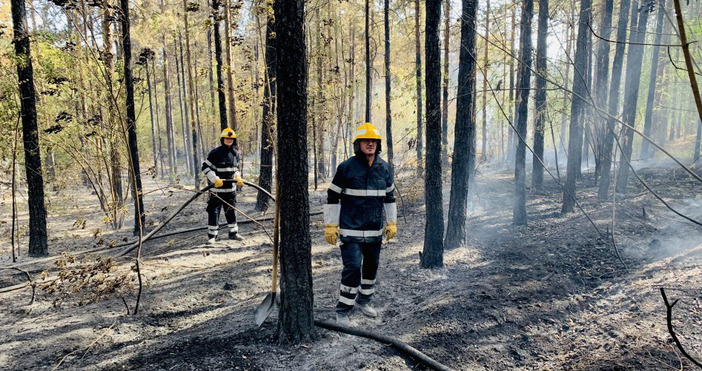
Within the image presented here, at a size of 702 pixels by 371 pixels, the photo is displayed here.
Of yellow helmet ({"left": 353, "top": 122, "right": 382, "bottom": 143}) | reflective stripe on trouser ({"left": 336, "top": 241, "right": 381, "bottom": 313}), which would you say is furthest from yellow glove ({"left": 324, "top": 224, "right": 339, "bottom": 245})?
yellow helmet ({"left": 353, "top": 122, "right": 382, "bottom": 143})

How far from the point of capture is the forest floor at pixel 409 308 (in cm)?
422

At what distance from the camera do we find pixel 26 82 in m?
8.20

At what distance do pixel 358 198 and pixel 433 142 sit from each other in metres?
2.20

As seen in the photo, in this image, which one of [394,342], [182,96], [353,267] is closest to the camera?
[394,342]

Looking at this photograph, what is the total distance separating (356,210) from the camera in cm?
499

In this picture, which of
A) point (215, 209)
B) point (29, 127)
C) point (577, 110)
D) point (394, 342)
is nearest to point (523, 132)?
point (577, 110)

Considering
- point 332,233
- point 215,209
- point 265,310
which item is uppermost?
point 332,233

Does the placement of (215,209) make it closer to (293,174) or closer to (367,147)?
(367,147)

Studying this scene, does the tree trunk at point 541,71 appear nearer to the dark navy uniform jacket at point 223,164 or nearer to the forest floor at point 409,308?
the forest floor at point 409,308

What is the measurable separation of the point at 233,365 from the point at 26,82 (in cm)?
828

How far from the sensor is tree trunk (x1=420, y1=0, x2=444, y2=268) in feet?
20.7

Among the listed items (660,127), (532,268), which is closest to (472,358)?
(532,268)

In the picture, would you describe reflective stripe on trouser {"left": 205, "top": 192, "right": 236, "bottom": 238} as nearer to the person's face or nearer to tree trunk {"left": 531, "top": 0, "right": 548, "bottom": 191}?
the person's face

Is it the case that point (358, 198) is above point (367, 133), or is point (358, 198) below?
below
